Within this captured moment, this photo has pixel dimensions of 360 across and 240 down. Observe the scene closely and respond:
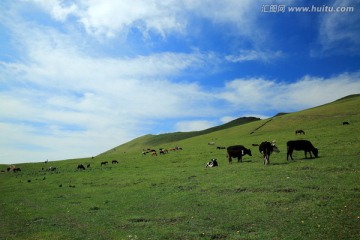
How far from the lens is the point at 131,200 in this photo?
25156 mm

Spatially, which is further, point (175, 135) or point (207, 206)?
point (175, 135)

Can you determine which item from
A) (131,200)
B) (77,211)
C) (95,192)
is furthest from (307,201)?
(95,192)

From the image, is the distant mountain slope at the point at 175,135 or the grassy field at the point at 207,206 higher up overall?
Result: the distant mountain slope at the point at 175,135

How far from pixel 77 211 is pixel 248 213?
1215 centimetres

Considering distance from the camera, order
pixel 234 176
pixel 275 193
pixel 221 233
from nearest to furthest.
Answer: pixel 221 233 < pixel 275 193 < pixel 234 176

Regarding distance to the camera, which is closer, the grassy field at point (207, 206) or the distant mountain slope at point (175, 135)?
the grassy field at point (207, 206)

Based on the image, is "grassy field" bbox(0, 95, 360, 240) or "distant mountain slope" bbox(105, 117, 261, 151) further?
"distant mountain slope" bbox(105, 117, 261, 151)

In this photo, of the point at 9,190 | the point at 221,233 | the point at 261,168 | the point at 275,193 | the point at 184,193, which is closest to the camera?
the point at 221,233

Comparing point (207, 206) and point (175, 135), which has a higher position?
point (175, 135)

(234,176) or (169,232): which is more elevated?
(234,176)

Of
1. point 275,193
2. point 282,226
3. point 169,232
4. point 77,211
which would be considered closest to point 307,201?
point 275,193

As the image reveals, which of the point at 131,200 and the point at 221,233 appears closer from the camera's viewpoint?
the point at 221,233

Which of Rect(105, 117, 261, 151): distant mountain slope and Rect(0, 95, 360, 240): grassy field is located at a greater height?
Rect(105, 117, 261, 151): distant mountain slope

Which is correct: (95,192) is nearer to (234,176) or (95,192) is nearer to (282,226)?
(234,176)
